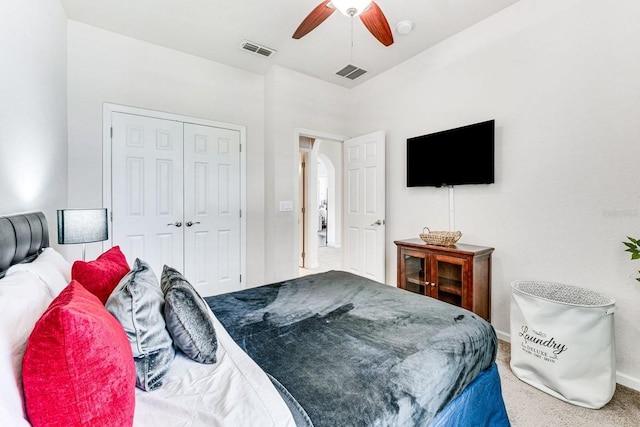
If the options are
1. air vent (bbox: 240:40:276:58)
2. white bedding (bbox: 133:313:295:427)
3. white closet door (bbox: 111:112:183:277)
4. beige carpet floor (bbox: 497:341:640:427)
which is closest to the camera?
white bedding (bbox: 133:313:295:427)

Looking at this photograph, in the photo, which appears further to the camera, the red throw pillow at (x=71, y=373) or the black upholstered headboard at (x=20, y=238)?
the black upholstered headboard at (x=20, y=238)

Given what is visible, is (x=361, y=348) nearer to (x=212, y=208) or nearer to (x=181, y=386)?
(x=181, y=386)

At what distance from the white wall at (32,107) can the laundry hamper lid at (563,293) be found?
3.12 meters

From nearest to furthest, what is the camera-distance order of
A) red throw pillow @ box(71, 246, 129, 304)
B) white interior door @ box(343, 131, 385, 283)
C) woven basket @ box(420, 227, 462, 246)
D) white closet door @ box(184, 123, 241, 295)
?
red throw pillow @ box(71, 246, 129, 304), woven basket @ box(420, 227, 462, 246), white closet door @ box(184, 123, 241, 295), white interior door @ box(343, 131, 385, 283)

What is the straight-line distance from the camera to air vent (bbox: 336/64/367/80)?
3574mm

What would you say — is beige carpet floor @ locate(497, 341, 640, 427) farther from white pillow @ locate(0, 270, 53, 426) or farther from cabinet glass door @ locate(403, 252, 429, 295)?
white pillow @ locate(0, 270, 53, 426)

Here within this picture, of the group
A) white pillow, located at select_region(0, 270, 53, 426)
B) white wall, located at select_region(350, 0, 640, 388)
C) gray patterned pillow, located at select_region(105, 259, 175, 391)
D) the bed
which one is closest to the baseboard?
white wall, located at select_region(350, 0, 640, 388)

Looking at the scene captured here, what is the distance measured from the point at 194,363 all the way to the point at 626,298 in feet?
8.79

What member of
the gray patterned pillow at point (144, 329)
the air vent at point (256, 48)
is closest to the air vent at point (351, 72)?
the air vent at point (256, 48)

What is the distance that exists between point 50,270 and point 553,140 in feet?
10.7

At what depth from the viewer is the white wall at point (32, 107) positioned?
4.42ft

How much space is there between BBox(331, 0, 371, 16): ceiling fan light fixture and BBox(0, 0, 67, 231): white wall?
170 cm

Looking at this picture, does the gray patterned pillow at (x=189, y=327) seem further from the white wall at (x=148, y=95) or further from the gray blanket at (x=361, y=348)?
the white wall at (x=148, y=95)

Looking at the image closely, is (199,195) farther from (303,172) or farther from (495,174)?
(495,174)
